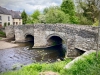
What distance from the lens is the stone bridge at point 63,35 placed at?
11367mm

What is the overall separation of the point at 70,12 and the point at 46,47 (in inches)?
350

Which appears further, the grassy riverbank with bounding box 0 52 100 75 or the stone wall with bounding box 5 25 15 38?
the stone wall with bounding box 5 25 15 38

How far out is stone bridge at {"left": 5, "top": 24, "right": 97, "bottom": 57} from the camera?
37.3 ft

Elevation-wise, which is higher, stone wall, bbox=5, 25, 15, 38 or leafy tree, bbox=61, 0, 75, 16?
leafy tree, bbox=61, 0, 75, 16

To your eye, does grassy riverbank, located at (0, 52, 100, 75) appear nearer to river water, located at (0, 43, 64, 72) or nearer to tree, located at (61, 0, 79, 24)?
river water, located at (0, 43, 64, 72)

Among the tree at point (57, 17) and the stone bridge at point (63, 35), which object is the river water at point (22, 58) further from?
the tree at point (57, 17)

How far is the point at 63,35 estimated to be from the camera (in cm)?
1509

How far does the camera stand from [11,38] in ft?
78.4

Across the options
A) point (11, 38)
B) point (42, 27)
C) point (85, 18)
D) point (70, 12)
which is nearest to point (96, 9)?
point (85, 18)

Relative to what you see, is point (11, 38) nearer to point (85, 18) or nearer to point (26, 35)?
point (26, 35)

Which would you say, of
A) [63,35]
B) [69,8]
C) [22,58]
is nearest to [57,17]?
[69,8]

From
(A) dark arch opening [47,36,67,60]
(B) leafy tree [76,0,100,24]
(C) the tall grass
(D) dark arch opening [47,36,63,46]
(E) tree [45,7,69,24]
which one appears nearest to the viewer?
(C) the tall grass

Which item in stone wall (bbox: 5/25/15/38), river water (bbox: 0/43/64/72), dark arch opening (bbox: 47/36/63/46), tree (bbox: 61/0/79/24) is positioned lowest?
river water (bbox: 0/43/64/72)

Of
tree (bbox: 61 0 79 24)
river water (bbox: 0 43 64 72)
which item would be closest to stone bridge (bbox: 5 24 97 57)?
river water (bbox: 0 43 64 72)
